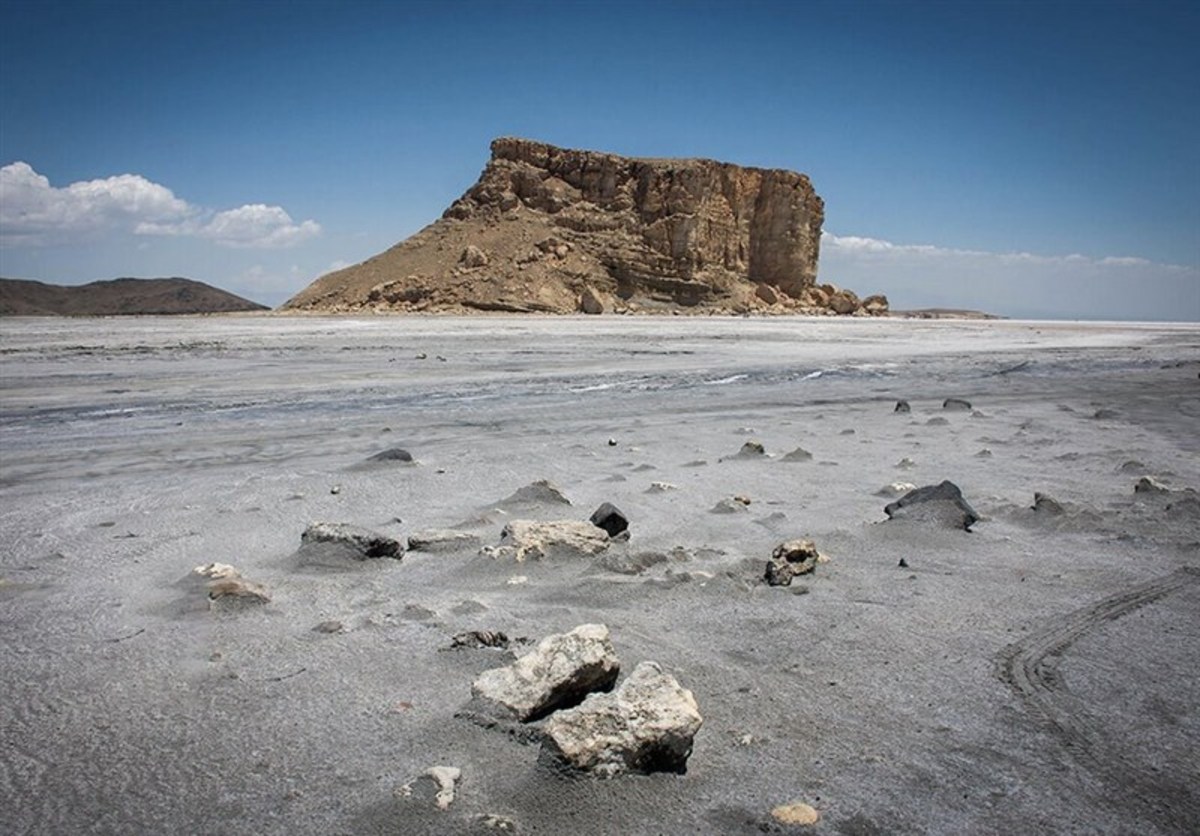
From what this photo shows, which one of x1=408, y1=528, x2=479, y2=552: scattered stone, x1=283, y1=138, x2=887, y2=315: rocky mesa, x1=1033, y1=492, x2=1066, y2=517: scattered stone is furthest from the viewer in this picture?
x1=283, y1=138, x2=887, y2=315: rocky mesa

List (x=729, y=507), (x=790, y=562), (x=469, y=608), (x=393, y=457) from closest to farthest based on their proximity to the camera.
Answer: (x=469, y=608)
(x=790, y=562)
(x=729, y=507)
(x=393, y=457)

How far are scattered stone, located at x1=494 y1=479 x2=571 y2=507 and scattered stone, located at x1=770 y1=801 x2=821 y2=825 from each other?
Result: 8.01ft

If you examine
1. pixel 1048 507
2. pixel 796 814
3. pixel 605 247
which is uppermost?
pixel 605 247

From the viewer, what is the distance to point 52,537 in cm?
340

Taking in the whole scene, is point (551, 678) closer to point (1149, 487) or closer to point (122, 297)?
point (1149, 487)

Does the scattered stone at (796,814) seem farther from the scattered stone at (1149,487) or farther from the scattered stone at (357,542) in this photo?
the scattered stone at (1149,487)

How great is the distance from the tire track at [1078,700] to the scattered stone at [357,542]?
2.11 metres

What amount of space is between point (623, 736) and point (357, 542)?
5.52 ft

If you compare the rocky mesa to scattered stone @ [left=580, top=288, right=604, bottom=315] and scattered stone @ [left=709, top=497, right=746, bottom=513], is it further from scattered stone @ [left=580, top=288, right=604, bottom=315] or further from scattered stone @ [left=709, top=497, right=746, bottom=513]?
scattered stone @ [left=709, top=497, right=746, bottom=513]

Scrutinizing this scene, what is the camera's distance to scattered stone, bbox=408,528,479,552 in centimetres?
322

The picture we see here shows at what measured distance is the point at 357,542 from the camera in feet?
10.1

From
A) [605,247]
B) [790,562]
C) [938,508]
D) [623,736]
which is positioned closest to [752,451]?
[938,508]

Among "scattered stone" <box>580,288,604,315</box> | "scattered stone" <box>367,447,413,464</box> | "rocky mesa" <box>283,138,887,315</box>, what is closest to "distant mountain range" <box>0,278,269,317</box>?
"rocky mesa" <box>283,138,887,315</box>

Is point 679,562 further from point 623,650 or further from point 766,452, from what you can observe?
point 766,452
